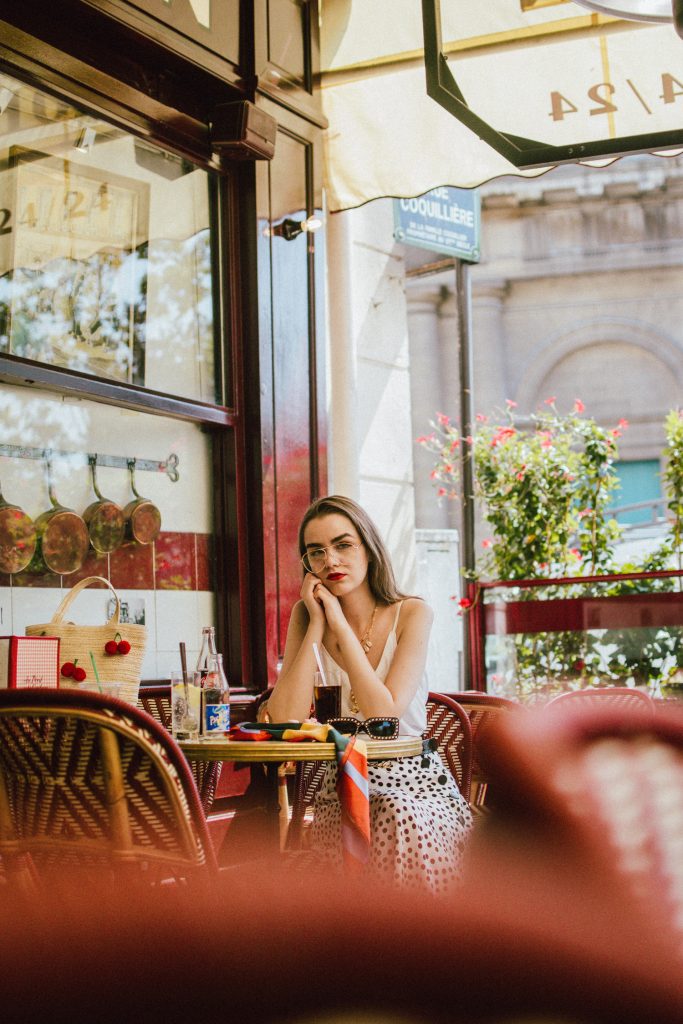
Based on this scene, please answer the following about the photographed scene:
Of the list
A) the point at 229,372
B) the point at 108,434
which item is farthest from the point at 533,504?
the point at 108,434

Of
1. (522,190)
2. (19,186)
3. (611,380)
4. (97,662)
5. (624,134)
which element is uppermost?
(522,190)

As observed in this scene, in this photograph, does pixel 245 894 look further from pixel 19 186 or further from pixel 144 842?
pixel 19 186

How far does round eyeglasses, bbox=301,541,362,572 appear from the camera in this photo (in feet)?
11.1

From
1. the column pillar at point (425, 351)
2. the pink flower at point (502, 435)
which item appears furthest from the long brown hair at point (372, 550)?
the column pillar at point (425, 351)

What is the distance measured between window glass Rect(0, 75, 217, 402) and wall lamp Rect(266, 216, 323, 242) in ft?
1.02

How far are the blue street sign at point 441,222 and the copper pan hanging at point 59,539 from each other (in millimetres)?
3259

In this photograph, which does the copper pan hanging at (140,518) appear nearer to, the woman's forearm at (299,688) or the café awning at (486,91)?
the woman's forearm at (299,688)

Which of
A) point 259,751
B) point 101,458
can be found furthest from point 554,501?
point 259,751

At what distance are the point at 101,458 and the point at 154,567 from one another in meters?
0.48

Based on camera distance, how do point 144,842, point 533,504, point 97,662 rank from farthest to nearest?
1. point 533,504
2. point 97,662
3. point 144,842

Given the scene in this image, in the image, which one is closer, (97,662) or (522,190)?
(97,662)

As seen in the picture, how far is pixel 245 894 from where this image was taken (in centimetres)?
69

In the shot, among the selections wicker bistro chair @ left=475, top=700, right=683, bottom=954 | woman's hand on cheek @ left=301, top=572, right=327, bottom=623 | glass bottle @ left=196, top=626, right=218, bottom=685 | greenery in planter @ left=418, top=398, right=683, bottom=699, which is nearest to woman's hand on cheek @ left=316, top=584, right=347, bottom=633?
woman's hand on cheek @ left=301, top=572, right=327, bottom=623

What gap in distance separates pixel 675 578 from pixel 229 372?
2.21 metres
